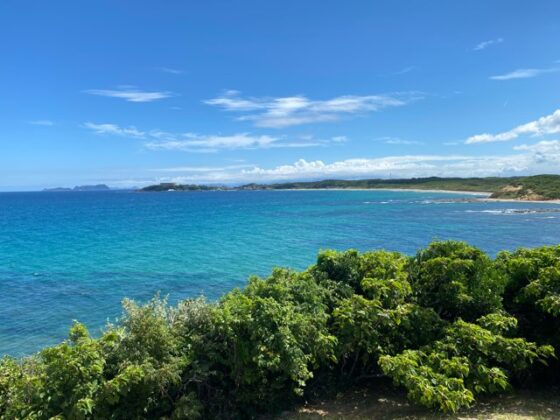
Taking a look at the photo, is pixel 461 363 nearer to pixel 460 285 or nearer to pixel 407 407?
pixel 407 407

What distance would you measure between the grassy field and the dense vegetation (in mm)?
356

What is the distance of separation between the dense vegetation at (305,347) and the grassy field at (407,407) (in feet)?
1.17

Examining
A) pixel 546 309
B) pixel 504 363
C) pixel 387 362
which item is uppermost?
pixel 546 309

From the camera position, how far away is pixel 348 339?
9.62 meters

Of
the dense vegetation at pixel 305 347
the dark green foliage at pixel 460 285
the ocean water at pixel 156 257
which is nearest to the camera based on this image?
the dense vegetation at pixel 305 347

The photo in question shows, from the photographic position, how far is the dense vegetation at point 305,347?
26.4 ft

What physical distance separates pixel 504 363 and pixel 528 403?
3.26 feet

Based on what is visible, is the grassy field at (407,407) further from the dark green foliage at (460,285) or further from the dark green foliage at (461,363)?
the dark green foliage at (460,285)

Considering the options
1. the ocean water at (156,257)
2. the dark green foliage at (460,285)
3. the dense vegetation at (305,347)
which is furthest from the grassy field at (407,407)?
the ocean water at (156,257)

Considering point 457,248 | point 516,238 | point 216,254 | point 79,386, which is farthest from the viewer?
point 516,238

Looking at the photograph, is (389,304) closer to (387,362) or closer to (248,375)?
(387,362)

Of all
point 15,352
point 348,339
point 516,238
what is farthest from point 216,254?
point 516,238

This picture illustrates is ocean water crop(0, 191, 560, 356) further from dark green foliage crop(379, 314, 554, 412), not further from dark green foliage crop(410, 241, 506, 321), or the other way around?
dark green foliage crop(379, 314, 554, 412)

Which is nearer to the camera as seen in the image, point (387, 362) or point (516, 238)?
point (387, 362)
